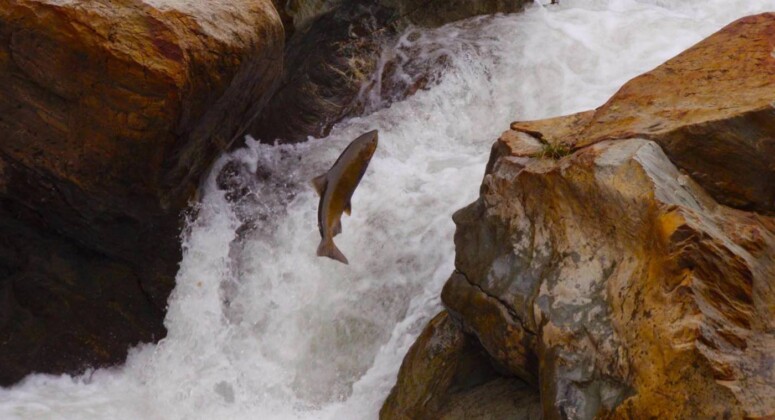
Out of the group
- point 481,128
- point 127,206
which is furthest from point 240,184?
point 481,128

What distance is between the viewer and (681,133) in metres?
3.89

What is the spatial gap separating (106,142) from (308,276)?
156 cm

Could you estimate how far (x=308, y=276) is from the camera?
18.3ft

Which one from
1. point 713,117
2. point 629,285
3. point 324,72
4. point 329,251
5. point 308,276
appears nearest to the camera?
point 629,285

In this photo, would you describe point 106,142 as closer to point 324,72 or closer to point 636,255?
point 324,72

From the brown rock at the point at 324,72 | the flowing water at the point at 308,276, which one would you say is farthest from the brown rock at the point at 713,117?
the brown rock at the point at 324,72

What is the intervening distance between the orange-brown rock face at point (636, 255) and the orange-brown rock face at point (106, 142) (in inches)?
64.5

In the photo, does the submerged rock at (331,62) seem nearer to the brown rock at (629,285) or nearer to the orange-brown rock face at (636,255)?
the orange-brown rock face at (636,255)

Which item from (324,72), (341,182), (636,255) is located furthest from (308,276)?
(636,255)

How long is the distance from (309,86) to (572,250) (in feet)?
11.9

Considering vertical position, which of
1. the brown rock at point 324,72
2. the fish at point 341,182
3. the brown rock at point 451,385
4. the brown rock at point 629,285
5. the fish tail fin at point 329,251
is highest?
the brown rock at point 324,72

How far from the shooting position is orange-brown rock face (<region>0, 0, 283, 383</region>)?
4461 millimetres

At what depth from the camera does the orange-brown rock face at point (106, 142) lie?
446cm

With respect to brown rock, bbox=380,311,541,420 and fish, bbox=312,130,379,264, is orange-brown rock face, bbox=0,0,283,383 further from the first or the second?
brown rock, bbox=380,311,541,420
